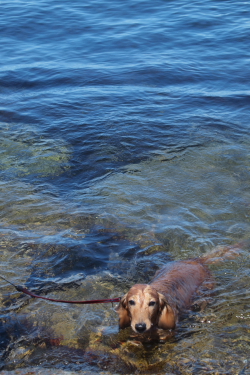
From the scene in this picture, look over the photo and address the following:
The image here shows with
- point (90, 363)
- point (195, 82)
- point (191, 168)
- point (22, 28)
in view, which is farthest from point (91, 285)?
point (22, 28)

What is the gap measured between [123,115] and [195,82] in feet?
11.5

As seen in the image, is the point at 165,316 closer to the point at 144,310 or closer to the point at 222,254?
the point at 144,310

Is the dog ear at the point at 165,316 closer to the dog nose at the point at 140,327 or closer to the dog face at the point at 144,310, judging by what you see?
the dog face at the point at 144,310

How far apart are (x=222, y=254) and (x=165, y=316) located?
1836mm

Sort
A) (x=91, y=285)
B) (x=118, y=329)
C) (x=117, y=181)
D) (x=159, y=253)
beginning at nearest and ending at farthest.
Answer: (x=118, y=329) → (x=91, y=285) → (x=159, y=253) → (x=117, y=181)

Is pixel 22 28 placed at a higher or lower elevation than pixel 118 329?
higher

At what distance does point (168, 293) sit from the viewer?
221 inches

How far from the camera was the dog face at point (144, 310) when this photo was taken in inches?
201

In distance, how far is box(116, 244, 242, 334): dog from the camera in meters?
5.13

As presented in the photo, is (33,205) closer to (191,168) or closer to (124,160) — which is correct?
(124,160)

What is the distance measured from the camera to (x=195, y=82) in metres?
14.4

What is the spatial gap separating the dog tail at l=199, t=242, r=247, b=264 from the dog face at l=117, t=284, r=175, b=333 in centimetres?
149

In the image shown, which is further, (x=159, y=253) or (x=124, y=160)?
(x=124, y=160)

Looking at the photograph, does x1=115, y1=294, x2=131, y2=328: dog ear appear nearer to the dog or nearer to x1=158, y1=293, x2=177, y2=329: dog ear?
the dog
